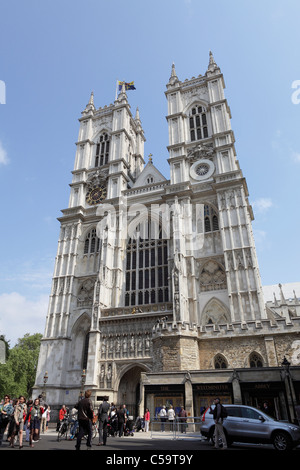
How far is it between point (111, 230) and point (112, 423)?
20.0 metres

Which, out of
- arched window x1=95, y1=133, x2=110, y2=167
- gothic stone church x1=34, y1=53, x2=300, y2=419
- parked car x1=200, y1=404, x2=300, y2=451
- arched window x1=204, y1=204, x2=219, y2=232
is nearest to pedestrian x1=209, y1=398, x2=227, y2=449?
parked car x1=200, y1=404, x2=300, y2=451

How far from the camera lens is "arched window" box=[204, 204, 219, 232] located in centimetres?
2927

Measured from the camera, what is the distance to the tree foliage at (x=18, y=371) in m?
37.9

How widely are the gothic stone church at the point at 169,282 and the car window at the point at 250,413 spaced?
17.6 ft

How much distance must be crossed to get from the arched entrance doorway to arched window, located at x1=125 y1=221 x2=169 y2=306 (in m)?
5.53

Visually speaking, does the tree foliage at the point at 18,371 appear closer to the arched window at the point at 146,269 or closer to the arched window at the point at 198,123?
the arched window at the point at 146,269

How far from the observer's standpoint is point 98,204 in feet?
114

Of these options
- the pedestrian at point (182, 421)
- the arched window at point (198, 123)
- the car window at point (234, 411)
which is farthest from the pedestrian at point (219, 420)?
the arched window at point (198, 123)

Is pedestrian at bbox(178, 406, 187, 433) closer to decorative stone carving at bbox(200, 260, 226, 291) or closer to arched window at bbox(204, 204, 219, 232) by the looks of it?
decorative stone carving at bbox(200, 260, 226, 291)

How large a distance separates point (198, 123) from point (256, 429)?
3217 centimetres

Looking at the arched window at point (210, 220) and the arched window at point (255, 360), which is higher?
the arched window at point (210, 220)
